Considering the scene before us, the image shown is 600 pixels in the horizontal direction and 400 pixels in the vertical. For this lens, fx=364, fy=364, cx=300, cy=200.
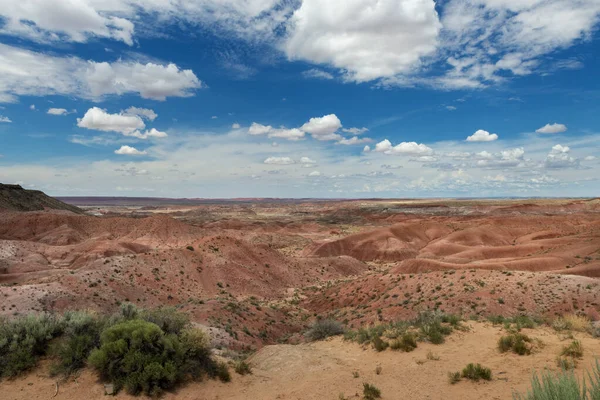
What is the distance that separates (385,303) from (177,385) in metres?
17.9

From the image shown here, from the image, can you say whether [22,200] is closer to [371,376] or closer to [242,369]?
[242,369]

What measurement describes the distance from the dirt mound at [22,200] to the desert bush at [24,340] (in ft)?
234

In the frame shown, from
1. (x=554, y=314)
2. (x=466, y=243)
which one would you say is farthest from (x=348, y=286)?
(x=466, y=243)

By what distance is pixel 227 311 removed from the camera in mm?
21969

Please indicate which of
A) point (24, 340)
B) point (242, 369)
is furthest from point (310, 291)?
point (24, 340)

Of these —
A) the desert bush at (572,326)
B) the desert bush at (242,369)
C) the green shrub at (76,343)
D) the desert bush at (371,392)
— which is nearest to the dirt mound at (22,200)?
the green shrub at (76,343)

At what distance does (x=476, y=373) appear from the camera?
29.5 feet

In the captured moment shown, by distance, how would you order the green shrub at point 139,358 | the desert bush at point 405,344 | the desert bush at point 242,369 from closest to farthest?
the green shrub at point 139,358 < the desert bush at point 242,369 < the desert bush at point 405,344

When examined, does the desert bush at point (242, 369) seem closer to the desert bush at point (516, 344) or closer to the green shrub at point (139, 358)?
the green shrub at point (139, 358)

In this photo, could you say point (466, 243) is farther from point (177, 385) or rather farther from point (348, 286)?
point (177, 385)

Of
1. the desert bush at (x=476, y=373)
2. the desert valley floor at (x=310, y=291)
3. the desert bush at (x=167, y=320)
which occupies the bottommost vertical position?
the desert valley floor at (x=310, y=291)

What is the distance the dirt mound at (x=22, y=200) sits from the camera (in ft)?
231

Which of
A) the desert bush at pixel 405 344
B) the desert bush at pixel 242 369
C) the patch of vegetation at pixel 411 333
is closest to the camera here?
the desert bush at pixel 242 369

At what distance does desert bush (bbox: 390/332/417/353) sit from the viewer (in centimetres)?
1148
